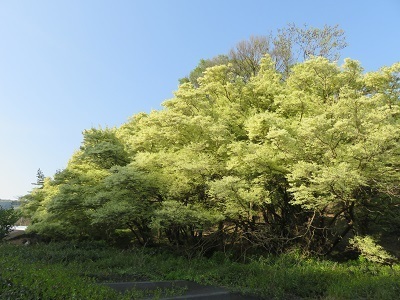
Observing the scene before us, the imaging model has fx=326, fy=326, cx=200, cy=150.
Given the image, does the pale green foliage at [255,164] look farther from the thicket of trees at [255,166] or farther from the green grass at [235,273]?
the green grass at [235,273]

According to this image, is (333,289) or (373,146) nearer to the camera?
(333,289)

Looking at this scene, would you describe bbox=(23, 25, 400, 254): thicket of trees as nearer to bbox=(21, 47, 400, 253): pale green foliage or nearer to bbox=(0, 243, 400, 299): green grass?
bbox=(21, 47, 400, 253): pale green foliage

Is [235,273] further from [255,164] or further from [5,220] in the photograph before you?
[5,220]

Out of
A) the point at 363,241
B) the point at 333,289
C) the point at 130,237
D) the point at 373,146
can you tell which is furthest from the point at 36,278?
the point at 130,237

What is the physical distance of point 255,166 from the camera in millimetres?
12594

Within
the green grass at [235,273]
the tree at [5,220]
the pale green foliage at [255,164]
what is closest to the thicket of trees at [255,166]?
the pale green foliage at [255,164]

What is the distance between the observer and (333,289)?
8.82 m

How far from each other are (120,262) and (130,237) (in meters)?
9.90

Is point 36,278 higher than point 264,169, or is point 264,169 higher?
point 264,169

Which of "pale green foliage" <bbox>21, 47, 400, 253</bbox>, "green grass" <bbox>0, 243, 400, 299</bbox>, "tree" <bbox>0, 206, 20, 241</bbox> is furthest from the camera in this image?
"tree" <bbox>0, 206, 20, 241</bbox>

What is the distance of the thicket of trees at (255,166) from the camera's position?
11.5m

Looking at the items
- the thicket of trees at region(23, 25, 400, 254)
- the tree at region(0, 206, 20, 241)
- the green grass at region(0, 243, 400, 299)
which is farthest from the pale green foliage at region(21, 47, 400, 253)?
the tree at region(0, 206, 20, 241)

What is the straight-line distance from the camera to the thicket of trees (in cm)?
1146

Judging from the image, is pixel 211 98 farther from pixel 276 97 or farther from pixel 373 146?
pixel 373 146
